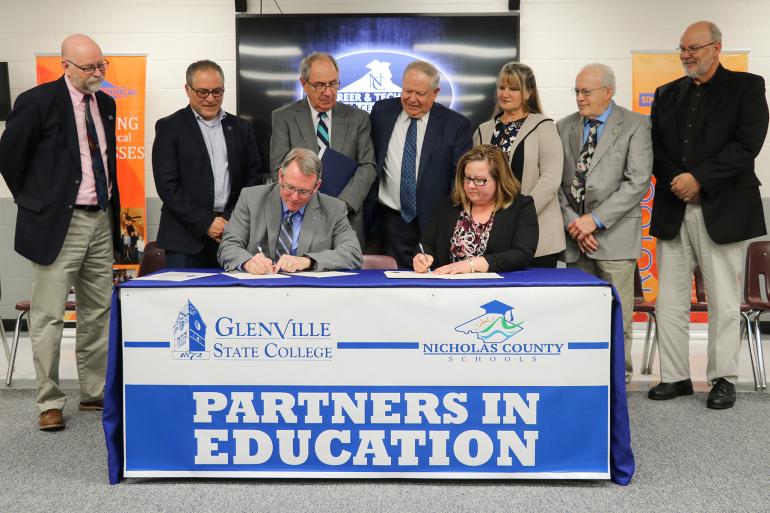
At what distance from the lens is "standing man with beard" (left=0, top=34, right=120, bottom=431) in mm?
3205

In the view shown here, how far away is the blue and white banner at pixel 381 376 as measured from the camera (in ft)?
8.09

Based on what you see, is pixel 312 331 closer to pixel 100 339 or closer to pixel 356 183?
pixel 356 183

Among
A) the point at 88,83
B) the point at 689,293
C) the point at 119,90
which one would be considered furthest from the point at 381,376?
the point at 119,90

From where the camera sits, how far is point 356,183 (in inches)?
138

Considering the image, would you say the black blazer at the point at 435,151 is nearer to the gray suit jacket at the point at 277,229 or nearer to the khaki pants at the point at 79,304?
the gray suit jacket at the point at 277,229

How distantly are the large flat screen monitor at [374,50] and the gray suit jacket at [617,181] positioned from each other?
1615 mm

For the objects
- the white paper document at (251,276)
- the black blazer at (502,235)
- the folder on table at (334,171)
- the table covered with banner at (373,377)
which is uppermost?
the folder on table at (334,171)

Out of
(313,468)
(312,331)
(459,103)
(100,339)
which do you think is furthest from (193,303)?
(459,103)

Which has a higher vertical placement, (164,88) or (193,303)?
(164,88)

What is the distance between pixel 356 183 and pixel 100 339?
4.20 feet

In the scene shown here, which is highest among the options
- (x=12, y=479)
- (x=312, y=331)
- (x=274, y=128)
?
(x=274, y=128)

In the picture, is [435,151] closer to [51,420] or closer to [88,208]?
[88,208]

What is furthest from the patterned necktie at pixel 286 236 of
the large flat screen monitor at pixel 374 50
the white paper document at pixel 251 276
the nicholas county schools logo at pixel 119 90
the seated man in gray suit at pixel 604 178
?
the nicholas county schools logo at pixel 119 90

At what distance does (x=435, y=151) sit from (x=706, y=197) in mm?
1200
